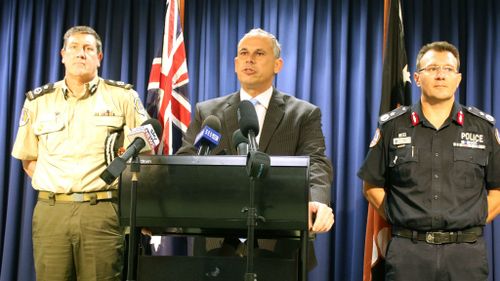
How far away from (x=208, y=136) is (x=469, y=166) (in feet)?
5.58

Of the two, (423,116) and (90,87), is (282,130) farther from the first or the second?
(90,87)

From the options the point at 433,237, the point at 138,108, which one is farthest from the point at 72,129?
the point at 433,237

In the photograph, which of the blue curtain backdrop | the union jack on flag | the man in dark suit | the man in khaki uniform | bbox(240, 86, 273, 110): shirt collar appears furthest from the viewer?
the blue curtain backdrop

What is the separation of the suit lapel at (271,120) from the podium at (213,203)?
0.76 meters

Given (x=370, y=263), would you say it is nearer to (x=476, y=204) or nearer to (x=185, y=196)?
(x=476, y=204)

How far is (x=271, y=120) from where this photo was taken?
8.88ft

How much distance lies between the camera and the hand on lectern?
1944mm

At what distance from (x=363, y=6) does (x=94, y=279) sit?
2.55 m

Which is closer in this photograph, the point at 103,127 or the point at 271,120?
the point at 271,120

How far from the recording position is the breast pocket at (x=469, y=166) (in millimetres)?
3023

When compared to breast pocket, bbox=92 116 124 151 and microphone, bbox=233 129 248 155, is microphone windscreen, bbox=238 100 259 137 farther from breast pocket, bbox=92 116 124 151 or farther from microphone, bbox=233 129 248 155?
breast pocket, bbox=92 116 124 151

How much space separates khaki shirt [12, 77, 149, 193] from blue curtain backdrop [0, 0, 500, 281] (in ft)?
3.21

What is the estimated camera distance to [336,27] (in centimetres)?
428

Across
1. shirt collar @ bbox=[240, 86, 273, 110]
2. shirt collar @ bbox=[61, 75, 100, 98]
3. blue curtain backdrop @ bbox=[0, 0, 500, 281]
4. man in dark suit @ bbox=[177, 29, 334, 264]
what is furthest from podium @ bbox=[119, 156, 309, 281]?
blue curtain backdrop @ bbox=[0, 0, 500, 281]
